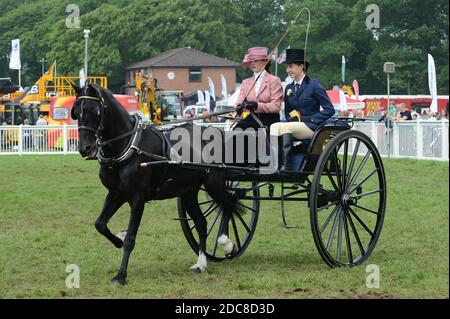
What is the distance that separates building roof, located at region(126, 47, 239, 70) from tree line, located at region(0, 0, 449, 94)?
2.40 feet

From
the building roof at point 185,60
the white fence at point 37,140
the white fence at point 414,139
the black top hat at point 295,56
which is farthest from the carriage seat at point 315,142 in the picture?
the building roof at point 185,60

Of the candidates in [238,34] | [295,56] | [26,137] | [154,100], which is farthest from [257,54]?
[238,34]

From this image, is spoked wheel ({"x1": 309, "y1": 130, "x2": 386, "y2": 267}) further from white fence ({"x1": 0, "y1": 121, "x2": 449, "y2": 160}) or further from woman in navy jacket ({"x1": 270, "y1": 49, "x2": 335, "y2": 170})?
white fence ({"x1": 0, "y1": 121, "x2": 449, "y2": 160})

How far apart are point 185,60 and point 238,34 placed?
28.4 feet

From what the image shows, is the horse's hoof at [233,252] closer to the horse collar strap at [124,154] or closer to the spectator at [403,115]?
the horse collar strap at [124,154]

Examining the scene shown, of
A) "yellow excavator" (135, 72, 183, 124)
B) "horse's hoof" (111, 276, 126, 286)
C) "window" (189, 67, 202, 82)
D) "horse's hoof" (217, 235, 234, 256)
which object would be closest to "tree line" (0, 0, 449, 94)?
"window" (189, 67, 202, 82)

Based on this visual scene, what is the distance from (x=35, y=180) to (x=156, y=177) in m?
13.2

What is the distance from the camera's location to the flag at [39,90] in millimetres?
50000

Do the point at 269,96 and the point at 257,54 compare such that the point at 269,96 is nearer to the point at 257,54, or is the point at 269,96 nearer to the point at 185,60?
the point at 257,54

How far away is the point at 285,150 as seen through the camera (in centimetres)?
995

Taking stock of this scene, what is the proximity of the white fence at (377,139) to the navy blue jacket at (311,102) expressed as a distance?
29.7 feet

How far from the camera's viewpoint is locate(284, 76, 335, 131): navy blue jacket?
33.2ft

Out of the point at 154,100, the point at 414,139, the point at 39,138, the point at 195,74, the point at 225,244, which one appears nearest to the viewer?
the point at 225,244

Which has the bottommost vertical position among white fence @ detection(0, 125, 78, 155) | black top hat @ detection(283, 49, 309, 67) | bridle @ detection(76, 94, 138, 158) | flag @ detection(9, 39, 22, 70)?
white fence @ detection(0, 125, 78, 155)
